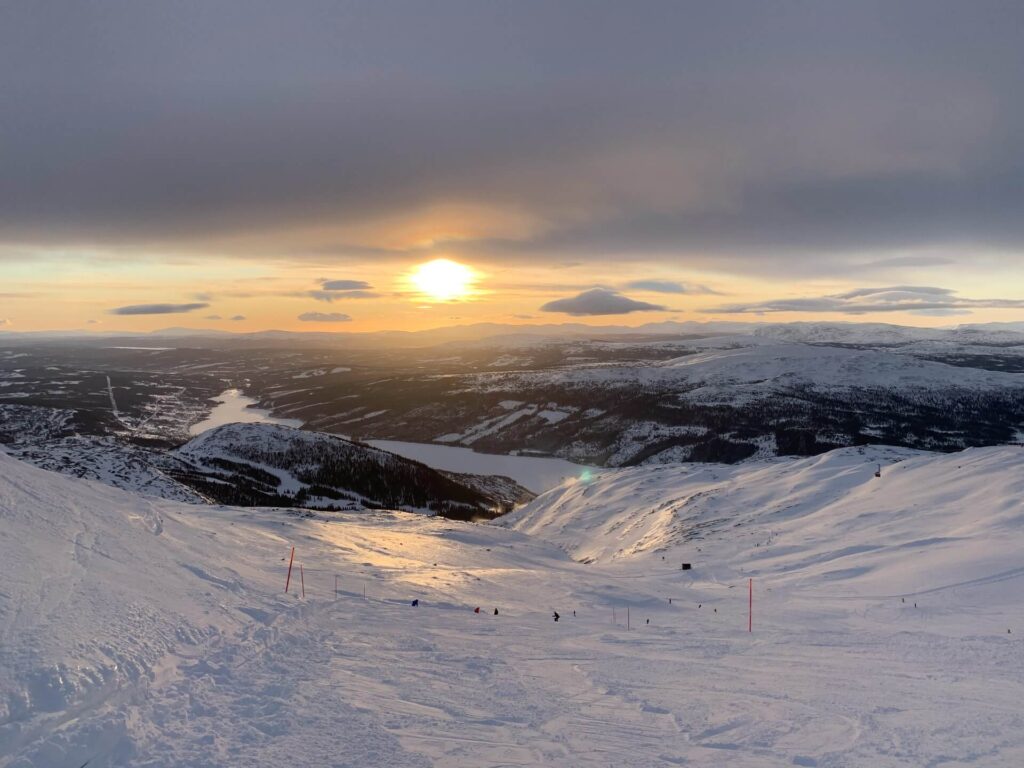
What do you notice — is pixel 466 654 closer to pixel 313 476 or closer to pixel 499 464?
pixel 313 476

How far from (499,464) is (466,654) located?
146 metres

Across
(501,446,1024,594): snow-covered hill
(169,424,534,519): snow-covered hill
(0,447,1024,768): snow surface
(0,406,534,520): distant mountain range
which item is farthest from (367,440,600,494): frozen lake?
(0,447,1024,768): snow surface

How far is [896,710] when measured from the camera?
11.0m

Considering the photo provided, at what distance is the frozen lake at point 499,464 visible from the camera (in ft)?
478

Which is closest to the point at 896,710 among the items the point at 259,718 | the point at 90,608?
the point at 259,718

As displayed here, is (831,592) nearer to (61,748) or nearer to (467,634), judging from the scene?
(467,634)

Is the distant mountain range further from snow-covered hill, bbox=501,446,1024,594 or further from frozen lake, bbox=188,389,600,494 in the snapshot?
snow-covered hill, bbox=501,446,1024,594

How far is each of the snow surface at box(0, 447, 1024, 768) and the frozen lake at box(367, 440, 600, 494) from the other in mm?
111163

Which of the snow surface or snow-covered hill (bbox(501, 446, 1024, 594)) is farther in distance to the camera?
snow-covered hill (bbox(501, 446, 1024, 594))

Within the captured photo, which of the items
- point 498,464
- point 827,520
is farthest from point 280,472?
point 827,520

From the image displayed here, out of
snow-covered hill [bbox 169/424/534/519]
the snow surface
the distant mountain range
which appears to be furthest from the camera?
snow-covered hill [bbox 169/424/534/519]

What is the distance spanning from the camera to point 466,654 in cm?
1389

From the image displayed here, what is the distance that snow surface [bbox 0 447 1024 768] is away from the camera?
8.77 metres

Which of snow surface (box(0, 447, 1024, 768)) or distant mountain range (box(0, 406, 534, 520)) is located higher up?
snow surface (box(0, 447, 1024, 768))
